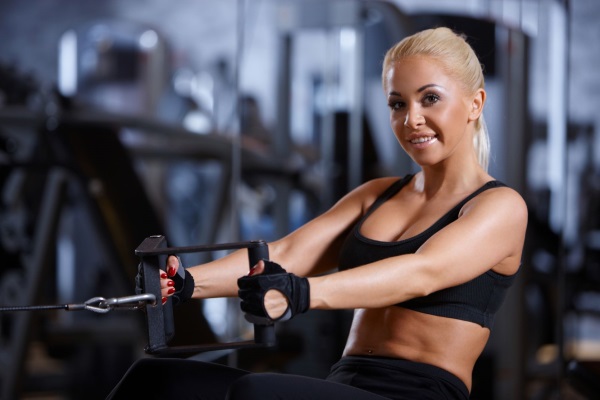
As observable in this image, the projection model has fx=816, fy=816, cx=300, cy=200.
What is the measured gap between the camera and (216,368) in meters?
1.30

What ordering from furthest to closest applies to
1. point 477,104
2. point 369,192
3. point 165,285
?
1. point 369,192
2. point 477,104
3. point 165,285

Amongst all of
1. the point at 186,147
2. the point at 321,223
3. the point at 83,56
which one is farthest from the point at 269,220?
the point at 321,223

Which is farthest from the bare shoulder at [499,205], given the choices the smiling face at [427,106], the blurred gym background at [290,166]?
the blurred gym background at [290,166]

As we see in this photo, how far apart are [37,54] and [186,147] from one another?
210 cm

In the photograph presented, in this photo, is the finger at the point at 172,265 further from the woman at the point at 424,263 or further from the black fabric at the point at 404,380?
the black fabric at the point at 404,380

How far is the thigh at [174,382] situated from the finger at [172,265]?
152 millimetres

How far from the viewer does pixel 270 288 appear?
1020 millimetres

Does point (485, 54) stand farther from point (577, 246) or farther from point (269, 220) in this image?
point (577, 246)

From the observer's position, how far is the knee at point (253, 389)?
1.10 m

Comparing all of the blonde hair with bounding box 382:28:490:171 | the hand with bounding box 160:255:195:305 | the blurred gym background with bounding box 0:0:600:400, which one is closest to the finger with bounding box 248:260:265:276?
the hand with bounding box 160:255:195:305

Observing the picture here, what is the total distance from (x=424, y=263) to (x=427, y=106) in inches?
11.1

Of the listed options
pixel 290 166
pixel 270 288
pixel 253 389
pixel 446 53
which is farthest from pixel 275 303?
A: pixel 290 166

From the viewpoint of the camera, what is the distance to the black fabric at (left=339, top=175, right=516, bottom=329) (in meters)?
1.29

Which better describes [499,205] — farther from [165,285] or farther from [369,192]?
[165,285]
